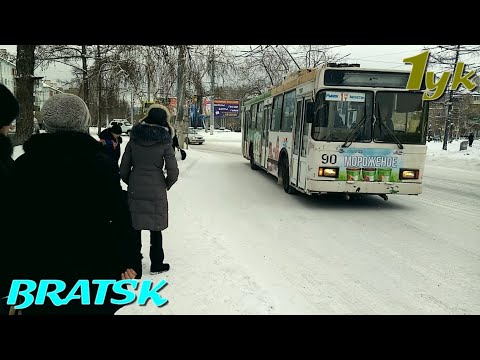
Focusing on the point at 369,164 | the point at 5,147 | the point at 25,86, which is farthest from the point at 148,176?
the point at 25,86

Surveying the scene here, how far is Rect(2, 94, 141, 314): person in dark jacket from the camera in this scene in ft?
6.68

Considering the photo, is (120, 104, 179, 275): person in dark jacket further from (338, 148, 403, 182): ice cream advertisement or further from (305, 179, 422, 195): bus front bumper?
(338, 148, 403, 182): ice cream advertisement

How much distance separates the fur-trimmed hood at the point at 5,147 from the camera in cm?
247

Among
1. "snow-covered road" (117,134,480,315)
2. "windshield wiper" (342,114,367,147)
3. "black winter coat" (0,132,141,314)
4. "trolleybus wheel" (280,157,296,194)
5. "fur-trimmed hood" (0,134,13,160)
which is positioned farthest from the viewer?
"trolleybus wheel" (280,157,296,194)

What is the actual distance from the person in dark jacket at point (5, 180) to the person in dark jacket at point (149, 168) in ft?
5.40

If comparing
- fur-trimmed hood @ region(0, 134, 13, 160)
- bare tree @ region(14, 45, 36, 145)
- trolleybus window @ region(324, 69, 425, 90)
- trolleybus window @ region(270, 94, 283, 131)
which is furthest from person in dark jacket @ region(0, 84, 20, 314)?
bare tree @ region(14, 45, 36, 145)

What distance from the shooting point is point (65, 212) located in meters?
2.07

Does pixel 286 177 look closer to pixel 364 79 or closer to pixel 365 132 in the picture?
pixel 365 132

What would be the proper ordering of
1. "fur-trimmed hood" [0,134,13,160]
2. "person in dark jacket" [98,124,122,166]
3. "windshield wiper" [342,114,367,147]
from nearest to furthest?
"fur-trimmed hood" [0,134,13,160] < "person in dark jacket" [98,124,122,166] < "windshield wiper" [342,114,367,147]

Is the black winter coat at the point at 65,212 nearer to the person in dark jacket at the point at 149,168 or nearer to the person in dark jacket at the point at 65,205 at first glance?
the person in dark jacket at the point at 65,205

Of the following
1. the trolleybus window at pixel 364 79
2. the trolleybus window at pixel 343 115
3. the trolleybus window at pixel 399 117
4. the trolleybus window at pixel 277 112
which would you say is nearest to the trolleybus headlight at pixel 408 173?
the trolleybus window at pixel 399 117

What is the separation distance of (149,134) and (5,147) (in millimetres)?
1711
